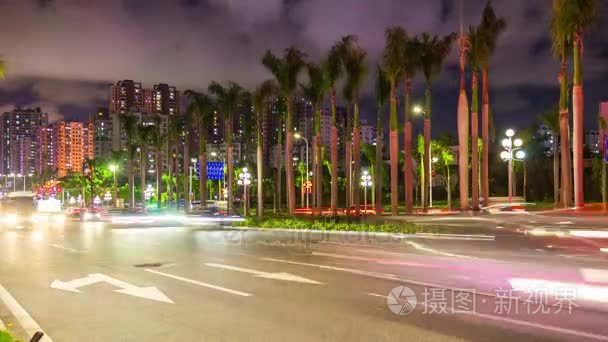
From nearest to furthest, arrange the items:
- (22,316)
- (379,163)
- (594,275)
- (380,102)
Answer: (22,316) < (594,275) < (379,163) < (380,102)

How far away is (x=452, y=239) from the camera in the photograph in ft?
77.8

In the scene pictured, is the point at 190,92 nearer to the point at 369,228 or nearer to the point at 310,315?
the point at 369,228

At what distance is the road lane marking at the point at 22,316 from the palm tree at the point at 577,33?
99.7ft

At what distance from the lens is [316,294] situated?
40.1ft

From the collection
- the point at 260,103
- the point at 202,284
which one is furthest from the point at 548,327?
the point at 260,103

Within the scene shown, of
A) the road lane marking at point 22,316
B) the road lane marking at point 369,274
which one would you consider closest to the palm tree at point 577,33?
the road lane marking at point 369,274

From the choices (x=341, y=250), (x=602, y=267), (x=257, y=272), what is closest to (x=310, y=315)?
(x=257, y=272)

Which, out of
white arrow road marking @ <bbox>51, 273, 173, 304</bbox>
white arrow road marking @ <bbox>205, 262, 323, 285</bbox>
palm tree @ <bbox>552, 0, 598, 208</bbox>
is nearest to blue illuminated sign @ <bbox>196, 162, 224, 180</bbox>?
palm tree @ <bbox>552, 0, 598, 208</bbox>

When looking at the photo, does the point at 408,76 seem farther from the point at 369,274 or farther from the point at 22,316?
the point at 22,316

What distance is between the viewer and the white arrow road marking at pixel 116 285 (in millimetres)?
12434

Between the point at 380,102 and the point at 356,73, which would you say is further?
the point at 380,102

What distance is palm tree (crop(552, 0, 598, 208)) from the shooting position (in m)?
32.7

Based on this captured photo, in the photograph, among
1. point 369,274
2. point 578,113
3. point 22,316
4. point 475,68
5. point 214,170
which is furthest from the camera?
point 214,170

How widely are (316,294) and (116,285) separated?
16.1 feet
